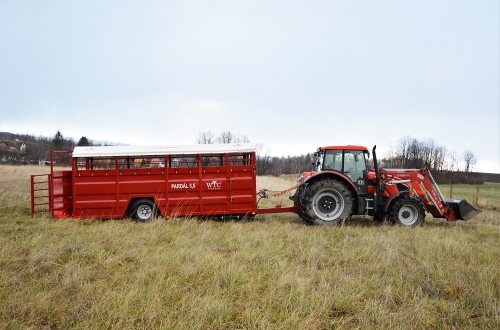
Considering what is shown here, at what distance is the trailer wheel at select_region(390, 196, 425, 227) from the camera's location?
895cm

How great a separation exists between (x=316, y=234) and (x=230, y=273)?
11.1 feet

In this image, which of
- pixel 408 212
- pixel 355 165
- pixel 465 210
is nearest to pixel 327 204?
pixel 355 165

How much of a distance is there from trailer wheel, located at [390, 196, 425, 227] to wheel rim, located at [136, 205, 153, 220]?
6262 mm

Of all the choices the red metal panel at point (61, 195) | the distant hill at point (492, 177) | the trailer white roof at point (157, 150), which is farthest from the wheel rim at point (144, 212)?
the distant hill at point (492, 177)

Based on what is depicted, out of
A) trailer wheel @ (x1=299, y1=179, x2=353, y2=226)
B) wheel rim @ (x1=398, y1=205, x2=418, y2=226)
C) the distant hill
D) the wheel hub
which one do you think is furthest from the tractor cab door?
the distant hill

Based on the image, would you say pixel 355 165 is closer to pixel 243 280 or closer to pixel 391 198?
pixel 391 198

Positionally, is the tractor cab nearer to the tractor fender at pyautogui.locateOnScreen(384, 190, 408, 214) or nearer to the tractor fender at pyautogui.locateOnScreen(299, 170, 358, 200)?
the tractor fender at pyautogui.locateOnScreen(299, 170, 358, 200)

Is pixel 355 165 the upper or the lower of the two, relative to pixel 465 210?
upper

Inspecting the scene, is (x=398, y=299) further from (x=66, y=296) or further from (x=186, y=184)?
(x=186, y=184)

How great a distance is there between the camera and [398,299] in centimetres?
416

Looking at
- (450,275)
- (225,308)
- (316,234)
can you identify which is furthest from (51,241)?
(450,275)

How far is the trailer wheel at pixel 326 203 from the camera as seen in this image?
350 inches

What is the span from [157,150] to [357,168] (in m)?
5.24

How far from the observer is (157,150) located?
30.1ft
